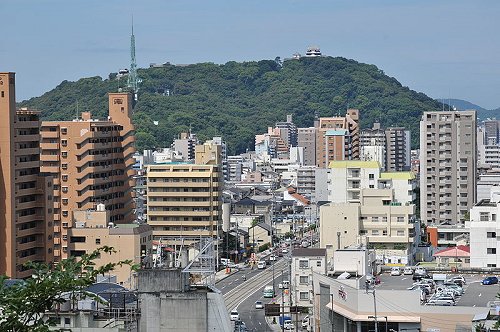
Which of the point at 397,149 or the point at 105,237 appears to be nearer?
the point at 105,237

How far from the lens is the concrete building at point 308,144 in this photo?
105 meters

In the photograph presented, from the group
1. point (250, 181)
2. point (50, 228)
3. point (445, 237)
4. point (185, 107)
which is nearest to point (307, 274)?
point (50, 228)

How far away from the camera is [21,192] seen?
3403cm

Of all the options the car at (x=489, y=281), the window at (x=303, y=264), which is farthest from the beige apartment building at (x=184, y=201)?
the car at (x=489, y=281)

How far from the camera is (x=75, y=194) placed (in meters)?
42.5

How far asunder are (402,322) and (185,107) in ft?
390

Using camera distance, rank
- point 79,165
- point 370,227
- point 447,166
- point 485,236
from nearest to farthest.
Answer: point 485,236
point 370,227
point 79,165
point 447,166

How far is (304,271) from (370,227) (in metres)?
5.50

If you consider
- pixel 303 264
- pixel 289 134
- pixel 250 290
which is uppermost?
pixel 289 134

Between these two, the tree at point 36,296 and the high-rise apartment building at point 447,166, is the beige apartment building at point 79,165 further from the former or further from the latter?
the tree at point 36,296

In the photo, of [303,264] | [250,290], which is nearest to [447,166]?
[250,290]

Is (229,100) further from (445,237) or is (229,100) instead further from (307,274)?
(307,274)

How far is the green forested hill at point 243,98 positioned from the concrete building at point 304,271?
80.4 m

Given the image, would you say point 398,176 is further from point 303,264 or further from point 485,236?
point 303,264
